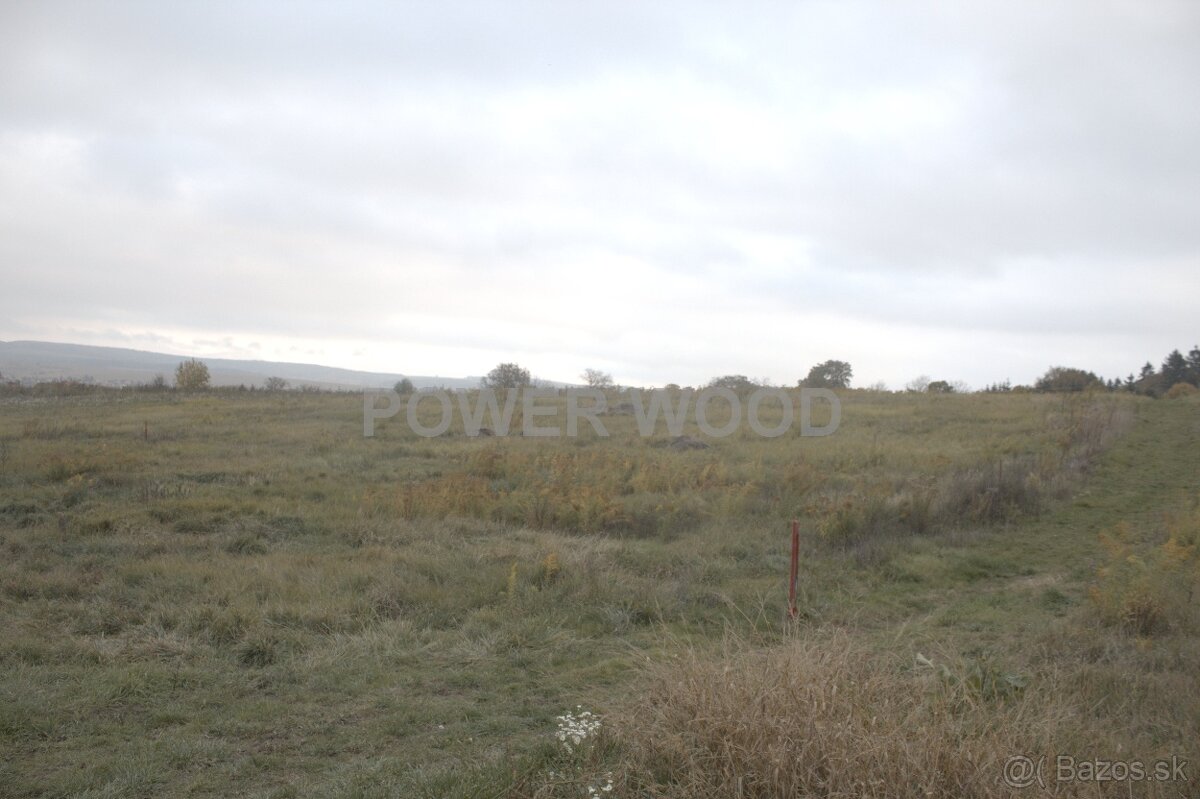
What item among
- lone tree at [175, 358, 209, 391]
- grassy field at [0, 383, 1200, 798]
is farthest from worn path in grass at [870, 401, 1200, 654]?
lone tree at [175, 358, 209, 391]

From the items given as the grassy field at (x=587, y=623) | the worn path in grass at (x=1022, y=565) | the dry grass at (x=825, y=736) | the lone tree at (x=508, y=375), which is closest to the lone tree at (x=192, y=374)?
the lone tree at (x=508, y=375)

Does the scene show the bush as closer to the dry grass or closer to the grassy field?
the grassy field

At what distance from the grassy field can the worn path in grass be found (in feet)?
0.17

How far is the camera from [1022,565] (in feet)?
28.0

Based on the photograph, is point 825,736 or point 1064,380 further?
point 1064,380

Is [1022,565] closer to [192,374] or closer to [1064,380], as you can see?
[1064,380]

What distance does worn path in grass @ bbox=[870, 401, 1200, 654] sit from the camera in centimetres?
640

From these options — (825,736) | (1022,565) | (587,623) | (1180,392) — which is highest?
(1180,392)

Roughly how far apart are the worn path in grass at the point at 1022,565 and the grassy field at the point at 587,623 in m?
0.05

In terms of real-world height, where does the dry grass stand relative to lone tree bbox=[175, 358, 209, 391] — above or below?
below

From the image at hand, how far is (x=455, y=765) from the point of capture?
3.72 m

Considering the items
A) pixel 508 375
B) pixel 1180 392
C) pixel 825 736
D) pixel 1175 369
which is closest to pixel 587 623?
pixel 825 736

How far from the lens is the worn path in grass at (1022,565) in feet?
21.0

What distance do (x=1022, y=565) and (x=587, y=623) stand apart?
17.5 feet
